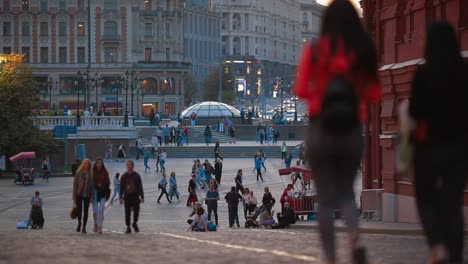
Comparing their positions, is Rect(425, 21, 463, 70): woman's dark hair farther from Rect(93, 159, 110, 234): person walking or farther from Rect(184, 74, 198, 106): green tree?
Rect(184, 74, 198, 106): green tree

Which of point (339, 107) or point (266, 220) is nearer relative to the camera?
point (339, 107)

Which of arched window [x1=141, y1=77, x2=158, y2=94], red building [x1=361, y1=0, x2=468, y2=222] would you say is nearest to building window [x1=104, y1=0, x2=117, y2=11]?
arched window [x1=141, y1=77, x2=158, y2=94]

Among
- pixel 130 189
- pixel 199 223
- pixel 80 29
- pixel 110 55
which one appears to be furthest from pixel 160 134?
pixel 130 189

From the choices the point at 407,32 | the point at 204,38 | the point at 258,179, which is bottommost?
Result: the point at 258,179

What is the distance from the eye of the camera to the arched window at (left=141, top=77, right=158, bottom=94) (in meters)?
149

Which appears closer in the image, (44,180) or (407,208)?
(407,208)

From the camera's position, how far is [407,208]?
28.7 m

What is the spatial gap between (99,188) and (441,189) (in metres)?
15.1

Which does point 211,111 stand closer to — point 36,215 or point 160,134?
point 160,134

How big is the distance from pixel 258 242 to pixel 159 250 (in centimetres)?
209

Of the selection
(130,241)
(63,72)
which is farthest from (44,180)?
(63,72)

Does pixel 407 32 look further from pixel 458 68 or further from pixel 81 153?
pixel 81 153

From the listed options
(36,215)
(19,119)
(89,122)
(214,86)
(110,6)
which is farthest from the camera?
(214,86)

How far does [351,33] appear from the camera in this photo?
9773mm
